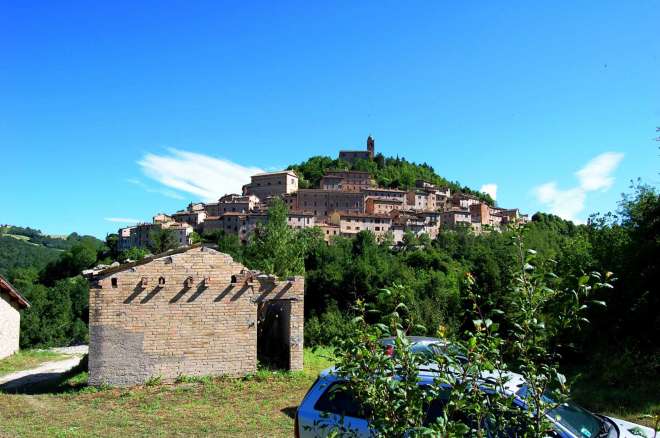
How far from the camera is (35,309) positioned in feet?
141

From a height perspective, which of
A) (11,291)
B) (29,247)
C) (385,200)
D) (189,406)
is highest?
(385,200)

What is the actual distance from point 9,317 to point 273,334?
11731 mm

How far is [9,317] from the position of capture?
17953 millimetres

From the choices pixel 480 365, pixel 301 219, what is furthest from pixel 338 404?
pixel 301 219

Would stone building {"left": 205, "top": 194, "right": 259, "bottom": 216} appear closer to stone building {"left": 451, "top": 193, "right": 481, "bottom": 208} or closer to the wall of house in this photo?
stone building {"left": 451, "top": 193, "right": 481, "bottom": 208}

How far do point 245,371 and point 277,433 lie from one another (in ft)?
12.8

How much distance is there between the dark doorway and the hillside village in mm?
78027

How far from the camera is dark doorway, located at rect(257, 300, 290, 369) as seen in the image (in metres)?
12.0

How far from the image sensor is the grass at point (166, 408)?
745cm

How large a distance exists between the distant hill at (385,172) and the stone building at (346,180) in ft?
25.6

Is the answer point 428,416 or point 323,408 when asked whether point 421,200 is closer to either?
point 323,408

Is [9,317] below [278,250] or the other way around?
below

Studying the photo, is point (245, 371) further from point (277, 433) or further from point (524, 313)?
point (524, 313)

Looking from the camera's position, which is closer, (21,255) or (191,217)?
(191,217)
